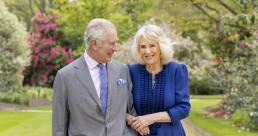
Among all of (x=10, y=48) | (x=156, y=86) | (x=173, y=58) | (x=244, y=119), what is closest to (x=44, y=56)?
(x=10, y=48)

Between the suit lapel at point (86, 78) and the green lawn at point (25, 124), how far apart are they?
7.82 metres

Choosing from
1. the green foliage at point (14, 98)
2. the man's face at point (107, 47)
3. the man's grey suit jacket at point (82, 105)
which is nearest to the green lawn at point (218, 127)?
the green foliage at point (14, 98)

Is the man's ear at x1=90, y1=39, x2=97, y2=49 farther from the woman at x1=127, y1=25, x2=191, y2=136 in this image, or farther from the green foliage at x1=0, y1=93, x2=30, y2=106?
the green foliage at x1=0, y1=93, x2=30, y2=106

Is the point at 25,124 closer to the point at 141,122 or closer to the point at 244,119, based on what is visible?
the point at 244,119

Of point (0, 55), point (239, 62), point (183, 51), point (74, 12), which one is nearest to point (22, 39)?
point (0, 55)

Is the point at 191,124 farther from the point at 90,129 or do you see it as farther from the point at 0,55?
the point at 90,129

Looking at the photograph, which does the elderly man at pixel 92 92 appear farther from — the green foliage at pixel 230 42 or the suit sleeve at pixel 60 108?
the green foliage at pixel 230 42

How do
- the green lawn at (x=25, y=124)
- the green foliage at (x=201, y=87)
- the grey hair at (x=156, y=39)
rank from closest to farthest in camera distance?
the grey hair at (x=156, y=39)
the green lawn at (x=25, y=124)
the green foliage at (x=201, y=87)

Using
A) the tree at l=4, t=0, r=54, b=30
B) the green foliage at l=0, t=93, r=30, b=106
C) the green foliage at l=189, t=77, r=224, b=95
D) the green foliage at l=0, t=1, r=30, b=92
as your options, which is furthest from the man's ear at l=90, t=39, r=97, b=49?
the tree at l=4, t=0, r=54, b=30

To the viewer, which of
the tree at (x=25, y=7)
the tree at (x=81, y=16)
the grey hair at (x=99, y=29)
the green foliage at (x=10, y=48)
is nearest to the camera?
the grey hair at (x=99, y=29)

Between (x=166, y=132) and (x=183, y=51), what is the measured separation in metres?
27.9

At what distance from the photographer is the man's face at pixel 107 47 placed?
3918 millimetres

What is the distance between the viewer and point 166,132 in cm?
428

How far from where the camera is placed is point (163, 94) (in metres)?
4.25
